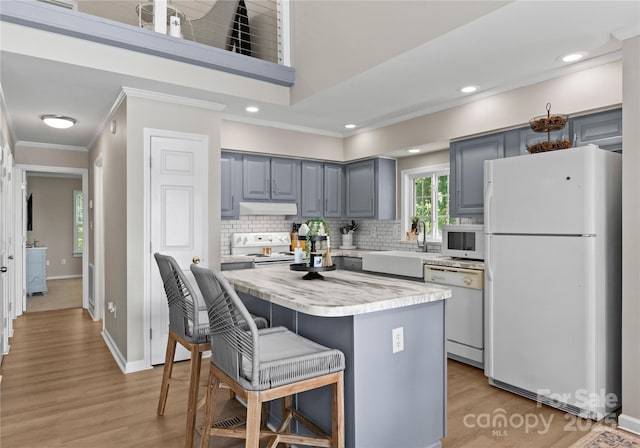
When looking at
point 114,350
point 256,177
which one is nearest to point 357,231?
point 256,177

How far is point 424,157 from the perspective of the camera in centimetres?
524

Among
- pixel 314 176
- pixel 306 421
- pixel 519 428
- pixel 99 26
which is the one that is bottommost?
pixel 519 428

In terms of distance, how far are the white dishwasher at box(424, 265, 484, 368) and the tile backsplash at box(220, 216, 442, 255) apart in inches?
46.2

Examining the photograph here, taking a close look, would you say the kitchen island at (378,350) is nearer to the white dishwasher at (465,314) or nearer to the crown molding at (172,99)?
the white dishwasher at (465,314)

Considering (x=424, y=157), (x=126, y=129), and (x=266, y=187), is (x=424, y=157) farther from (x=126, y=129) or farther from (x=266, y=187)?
(x=126, y=129)

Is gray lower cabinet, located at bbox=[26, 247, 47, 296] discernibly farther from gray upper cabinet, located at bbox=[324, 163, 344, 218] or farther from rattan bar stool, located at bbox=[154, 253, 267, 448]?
rattan bar stool, located at bbox=[154, 253, 267, 448]

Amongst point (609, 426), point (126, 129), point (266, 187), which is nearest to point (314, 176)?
point (266, 187)

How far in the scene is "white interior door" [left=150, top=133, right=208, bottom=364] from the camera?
12.3ft

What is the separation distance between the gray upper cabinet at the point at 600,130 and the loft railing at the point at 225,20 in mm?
2658

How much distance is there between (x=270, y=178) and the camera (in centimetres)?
512

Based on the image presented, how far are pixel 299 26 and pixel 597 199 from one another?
9.56 ft

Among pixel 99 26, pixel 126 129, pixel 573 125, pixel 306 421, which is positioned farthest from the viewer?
pixel 126 129

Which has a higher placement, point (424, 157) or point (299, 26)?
point (299, 26)

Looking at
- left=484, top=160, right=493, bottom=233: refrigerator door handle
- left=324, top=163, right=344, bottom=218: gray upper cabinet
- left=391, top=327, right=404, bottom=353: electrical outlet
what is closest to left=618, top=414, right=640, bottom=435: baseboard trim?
left=484, top=160, right=493, bottom=233: refrigerator door handle
